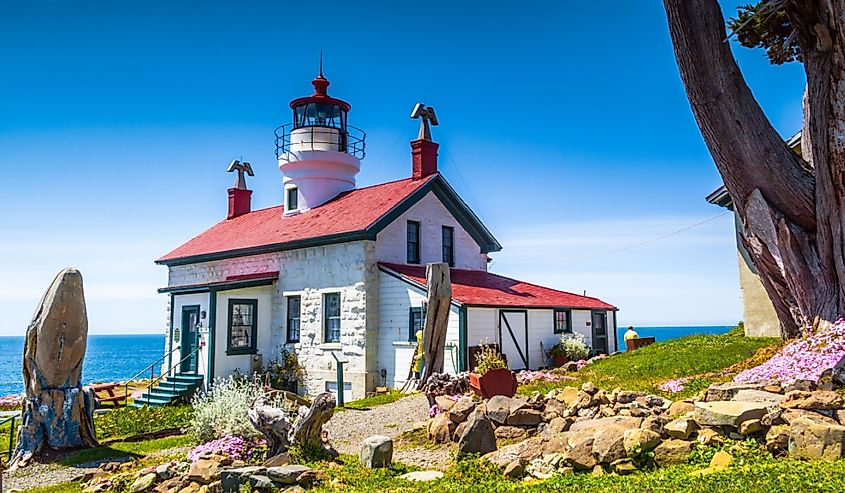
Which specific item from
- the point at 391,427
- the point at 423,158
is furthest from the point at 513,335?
the point at 391,427

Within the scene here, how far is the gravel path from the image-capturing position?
30.9ft

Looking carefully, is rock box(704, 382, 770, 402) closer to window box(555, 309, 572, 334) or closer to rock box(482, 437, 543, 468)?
rock box(482, 437, 543, 468)

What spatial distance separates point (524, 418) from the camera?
997cm

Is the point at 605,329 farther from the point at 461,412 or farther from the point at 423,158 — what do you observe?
the point at 461,412

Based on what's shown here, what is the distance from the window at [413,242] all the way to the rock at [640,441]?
47.0ft

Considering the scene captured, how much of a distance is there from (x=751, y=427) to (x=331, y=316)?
14974 millimetres

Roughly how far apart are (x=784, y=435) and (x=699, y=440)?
84 centimetres

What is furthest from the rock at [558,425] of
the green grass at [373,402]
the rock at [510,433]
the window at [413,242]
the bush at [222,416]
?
the window at [413,242]

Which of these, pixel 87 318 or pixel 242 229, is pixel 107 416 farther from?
pixel 242 229

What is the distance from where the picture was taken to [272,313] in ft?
73.7

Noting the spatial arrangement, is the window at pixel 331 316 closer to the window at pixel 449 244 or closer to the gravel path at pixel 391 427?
the window at pixel 449 244

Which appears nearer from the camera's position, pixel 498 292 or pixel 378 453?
pixel 378 453

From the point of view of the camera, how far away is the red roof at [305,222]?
20859 mm

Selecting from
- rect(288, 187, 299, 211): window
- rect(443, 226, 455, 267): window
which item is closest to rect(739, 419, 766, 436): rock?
rect(443, 226, 455, 267): window
